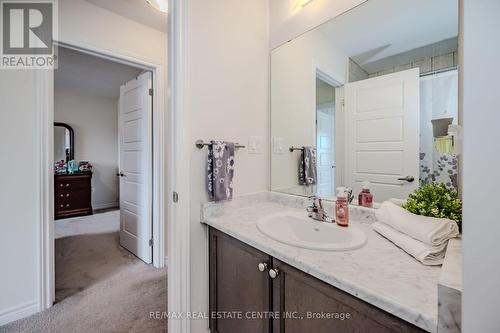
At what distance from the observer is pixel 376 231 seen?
974 millimetres

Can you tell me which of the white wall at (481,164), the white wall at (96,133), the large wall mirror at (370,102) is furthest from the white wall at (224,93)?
the white wall at (96,133)

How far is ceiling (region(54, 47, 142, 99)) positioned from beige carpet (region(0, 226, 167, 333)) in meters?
2.19

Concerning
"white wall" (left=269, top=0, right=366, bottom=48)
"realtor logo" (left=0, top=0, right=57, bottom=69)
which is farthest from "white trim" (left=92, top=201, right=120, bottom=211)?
"white wall" (left=269, top=0, right=366, bottom=48)

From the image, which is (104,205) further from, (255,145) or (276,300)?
(276,300)

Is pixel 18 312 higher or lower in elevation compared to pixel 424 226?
lower

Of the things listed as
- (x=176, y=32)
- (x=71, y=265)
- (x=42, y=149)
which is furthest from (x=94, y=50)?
(x=71, y=265)

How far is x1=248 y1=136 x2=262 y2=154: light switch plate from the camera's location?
5.00 ft

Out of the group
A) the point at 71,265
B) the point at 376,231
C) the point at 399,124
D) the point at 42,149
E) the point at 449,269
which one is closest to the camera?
the point at 449,269

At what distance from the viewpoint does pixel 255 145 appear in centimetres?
156

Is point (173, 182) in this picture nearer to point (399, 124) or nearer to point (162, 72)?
point (399, 124)

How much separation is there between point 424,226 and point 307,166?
833 mm

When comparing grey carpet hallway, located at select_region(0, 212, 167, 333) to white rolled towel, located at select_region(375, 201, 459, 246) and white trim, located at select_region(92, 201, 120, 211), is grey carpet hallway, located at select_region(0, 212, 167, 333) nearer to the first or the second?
white rolled towel, located at select_region(375, 201, 459, 246)

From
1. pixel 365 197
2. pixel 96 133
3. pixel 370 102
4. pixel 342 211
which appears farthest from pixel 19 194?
pixel 96 133

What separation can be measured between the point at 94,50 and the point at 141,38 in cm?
45
